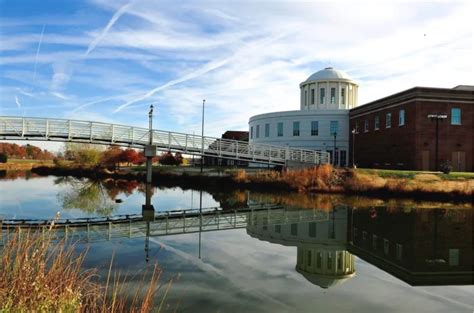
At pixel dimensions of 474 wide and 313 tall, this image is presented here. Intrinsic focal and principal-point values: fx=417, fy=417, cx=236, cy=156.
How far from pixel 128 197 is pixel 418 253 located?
2286 centimetres

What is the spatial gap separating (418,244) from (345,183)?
1874 centimetres

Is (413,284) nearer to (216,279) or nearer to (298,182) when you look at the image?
(216,279)

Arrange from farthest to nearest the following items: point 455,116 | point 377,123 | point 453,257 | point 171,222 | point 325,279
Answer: point 377,123, point 455,116, point 171,222, point 453,257, point 325,279

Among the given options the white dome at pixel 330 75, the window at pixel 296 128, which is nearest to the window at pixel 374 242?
the window at pixel 296 128

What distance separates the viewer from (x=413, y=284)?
9.43 m

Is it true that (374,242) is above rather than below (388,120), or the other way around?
below

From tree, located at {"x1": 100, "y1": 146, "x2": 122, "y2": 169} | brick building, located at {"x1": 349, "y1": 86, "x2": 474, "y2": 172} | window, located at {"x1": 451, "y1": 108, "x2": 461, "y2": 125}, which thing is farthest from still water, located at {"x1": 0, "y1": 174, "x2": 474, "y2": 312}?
tree, located at {"x1": 100, "y1": 146, "x2": 122, "y2": 169}

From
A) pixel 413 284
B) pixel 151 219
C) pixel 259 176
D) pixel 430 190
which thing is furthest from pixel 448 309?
pixel 259 176

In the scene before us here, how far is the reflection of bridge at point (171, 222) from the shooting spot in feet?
51.8

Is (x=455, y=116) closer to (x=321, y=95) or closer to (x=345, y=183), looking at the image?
(x=345, y=183)

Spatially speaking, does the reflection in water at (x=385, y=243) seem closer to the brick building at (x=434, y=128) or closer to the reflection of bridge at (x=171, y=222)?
the reflection of bridge at (x=171, y=222)

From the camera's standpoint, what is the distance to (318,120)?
53406 mm

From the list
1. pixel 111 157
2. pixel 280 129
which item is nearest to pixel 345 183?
pixel 280 129

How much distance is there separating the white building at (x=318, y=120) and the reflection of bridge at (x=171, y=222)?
95.5 ft
